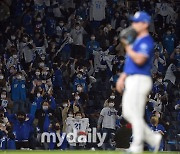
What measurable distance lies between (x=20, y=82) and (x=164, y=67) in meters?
4.80

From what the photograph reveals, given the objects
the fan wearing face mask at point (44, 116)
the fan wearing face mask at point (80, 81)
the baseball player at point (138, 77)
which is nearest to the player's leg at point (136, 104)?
the baseball player at point (138, 77)

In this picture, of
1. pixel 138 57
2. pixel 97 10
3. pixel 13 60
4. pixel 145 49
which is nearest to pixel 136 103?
pixel 138 57

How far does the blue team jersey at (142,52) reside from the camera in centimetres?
956

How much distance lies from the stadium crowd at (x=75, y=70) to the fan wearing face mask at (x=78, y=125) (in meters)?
0.03

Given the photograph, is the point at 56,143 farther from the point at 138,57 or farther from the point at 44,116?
the point at 138,57

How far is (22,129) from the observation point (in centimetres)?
1902

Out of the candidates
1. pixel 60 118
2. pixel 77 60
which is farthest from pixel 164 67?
pixel 60 118

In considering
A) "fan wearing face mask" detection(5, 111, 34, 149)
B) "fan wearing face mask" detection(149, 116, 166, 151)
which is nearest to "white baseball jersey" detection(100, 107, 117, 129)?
"fan wearing face mask" detection(149, 116, 166, 151)

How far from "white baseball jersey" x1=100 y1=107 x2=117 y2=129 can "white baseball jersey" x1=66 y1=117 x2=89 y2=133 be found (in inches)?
26.7

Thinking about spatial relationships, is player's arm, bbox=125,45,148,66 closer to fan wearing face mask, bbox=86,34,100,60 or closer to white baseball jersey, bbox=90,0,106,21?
fan wearing face mask, bbox=86,34,100,60

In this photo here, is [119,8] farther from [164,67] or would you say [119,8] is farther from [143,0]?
[164,67]

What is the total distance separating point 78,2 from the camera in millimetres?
26562

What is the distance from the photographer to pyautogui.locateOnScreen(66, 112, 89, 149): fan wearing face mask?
19089mm

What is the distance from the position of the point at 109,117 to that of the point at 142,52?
10.5 meters
